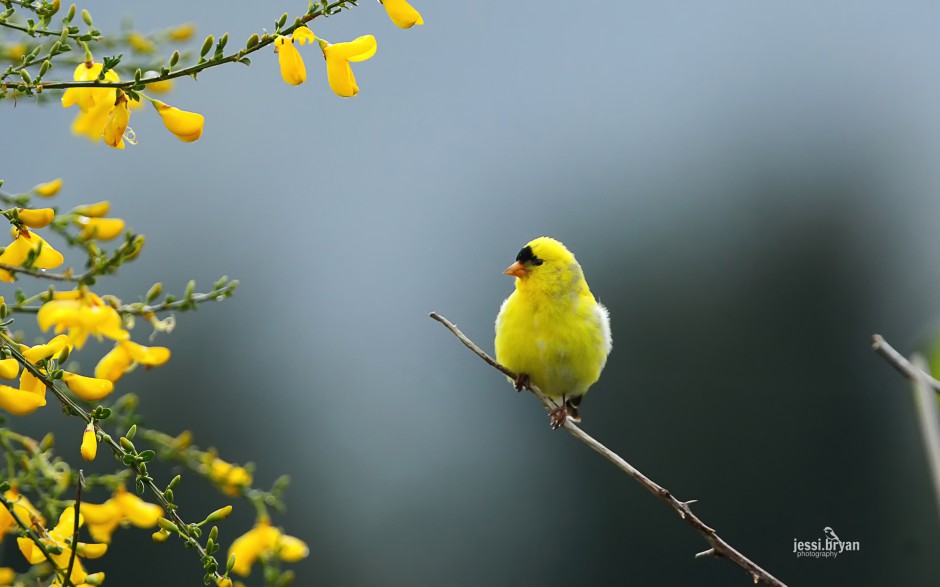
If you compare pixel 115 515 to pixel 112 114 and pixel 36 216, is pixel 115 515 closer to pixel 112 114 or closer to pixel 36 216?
pixel 36 216

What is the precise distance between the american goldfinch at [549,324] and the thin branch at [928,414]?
269 cm

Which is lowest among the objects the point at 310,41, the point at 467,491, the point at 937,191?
the point at 310,41

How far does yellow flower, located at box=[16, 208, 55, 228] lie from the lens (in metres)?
1.62

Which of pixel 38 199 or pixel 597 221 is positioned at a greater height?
pixel 597 221

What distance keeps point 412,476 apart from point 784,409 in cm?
504

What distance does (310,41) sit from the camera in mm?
1714

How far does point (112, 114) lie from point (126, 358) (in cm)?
38

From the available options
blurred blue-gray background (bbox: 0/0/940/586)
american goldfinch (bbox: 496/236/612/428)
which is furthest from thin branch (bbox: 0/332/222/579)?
blurred blue-gray background (bbox: 0/0/940/586)

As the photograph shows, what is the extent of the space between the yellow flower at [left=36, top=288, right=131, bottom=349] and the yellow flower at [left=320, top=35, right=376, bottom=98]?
1.82 feet

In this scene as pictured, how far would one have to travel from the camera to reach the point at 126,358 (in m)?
1.69

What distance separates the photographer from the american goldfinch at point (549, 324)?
3680 mm

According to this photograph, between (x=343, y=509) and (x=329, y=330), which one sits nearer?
(x=343, y=509)

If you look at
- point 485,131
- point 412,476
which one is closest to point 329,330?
point 412,476

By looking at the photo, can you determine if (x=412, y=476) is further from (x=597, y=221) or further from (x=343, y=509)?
(x=597, y=221)
